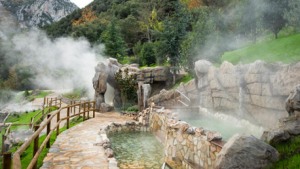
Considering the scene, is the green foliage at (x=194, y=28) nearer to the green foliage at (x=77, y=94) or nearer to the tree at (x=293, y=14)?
the tree at (x=293, y=14)

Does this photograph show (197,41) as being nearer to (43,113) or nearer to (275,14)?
(275,14)

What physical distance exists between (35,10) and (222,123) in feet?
382

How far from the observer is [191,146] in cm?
733

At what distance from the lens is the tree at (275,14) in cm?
1717

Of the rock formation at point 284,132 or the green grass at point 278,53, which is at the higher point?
the green grass at point 278,53

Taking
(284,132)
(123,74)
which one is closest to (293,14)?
(123,74)

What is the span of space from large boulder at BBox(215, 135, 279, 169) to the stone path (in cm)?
291

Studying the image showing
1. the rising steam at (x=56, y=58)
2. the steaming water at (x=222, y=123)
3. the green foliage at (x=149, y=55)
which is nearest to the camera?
the steaming water at (x=222, y=123)

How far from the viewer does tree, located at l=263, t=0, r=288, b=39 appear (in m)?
17.2

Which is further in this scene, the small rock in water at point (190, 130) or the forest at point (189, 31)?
the forest at point (189, 31)

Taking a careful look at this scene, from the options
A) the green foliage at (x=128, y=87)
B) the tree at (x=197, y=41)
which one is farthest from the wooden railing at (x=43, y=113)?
the tree at (x=197, y=41)

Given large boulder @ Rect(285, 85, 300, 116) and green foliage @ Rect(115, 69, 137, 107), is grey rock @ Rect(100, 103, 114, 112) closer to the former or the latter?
green foliage @ Rect(115, 69, 137, 107)

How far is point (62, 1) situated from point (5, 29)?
4418 centimetres

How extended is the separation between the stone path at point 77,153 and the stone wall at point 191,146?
6.31 ft
